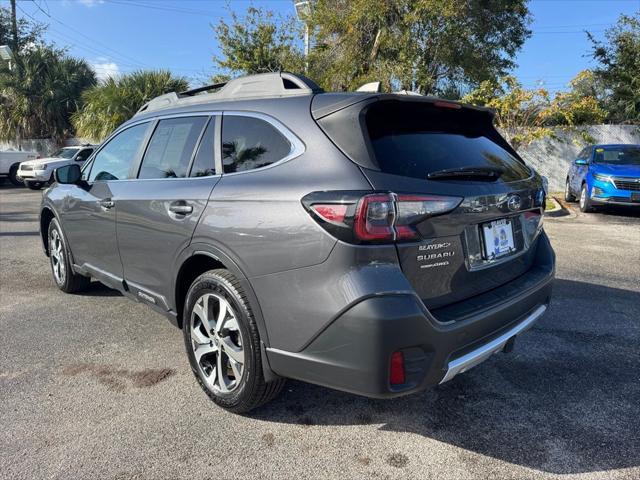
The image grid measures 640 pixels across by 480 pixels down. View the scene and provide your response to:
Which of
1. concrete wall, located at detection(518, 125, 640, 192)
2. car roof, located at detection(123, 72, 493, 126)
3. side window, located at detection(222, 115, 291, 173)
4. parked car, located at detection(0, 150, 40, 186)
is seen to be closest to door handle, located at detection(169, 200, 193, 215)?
side window, located at detection(222, 115, 291, 173)

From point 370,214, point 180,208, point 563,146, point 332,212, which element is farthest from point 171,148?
point 563,146

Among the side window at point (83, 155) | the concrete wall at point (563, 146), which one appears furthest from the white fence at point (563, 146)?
the side window at point (83, 155)

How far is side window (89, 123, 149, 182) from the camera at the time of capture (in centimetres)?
397

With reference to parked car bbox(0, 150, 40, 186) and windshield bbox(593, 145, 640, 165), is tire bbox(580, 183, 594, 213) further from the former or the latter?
parked car bbox(0, 150, 40, 186)

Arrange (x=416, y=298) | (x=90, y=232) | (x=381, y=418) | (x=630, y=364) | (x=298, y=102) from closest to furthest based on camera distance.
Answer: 1. (x=416, y=298)
2. (x=298, y=102)
3. (x=381, y=418)
4. (x=630, y=364)
5. (x=90, y=232)

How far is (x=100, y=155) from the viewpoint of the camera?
4539 millimetres

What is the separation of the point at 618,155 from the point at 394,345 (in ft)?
37.5

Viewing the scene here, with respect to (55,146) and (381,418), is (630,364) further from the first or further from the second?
(55,146)

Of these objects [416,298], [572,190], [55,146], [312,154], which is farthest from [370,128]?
[55,146]

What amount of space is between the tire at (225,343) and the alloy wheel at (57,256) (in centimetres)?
265

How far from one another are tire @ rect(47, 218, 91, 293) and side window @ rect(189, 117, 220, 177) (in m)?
2.44

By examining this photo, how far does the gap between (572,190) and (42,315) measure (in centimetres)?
1262

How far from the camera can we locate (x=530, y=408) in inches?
118

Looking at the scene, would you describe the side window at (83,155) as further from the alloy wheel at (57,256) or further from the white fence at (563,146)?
the white fence at (563,146)
